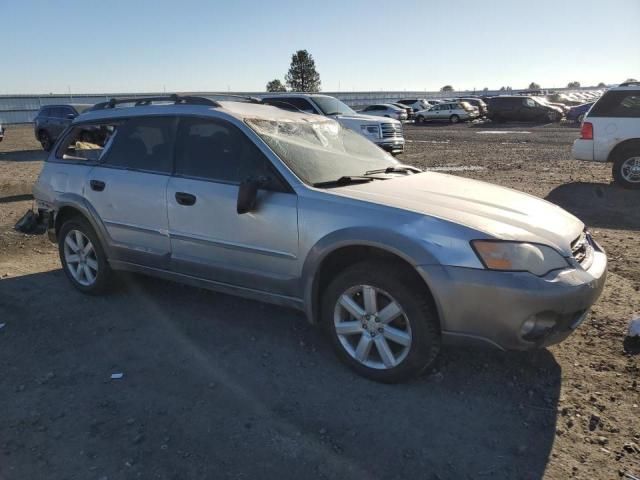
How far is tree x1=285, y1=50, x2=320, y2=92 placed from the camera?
6144 cm

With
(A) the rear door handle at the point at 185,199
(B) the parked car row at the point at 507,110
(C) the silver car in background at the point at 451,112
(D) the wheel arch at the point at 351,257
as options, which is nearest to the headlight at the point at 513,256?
(D) the wheel arch at the point at 351,257

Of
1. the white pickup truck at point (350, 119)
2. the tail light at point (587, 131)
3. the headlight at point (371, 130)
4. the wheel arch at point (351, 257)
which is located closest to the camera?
the wheel arch at point (351, 257)

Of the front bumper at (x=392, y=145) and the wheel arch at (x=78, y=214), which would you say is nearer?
the wheel arch at (x=78, y=214)

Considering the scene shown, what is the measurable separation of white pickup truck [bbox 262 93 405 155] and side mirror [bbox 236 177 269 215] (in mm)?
10488

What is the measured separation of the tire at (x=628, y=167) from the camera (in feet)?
30.6

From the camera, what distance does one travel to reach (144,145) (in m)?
4.42

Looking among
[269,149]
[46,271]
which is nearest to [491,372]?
[269,149]

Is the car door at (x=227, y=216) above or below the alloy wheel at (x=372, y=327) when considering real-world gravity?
above

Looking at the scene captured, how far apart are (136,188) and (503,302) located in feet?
9.78

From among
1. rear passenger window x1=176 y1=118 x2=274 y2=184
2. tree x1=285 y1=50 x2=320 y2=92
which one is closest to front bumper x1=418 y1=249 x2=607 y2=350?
rear passenger window x1=176 y1=118 x2=274 y2=184

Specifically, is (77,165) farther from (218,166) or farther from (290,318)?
(290,318)

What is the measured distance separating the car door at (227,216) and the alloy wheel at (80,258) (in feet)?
3.78

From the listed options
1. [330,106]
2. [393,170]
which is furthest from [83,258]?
[330,106]

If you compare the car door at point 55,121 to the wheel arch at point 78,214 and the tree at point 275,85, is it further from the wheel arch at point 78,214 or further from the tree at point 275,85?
the tree at point 275,85
